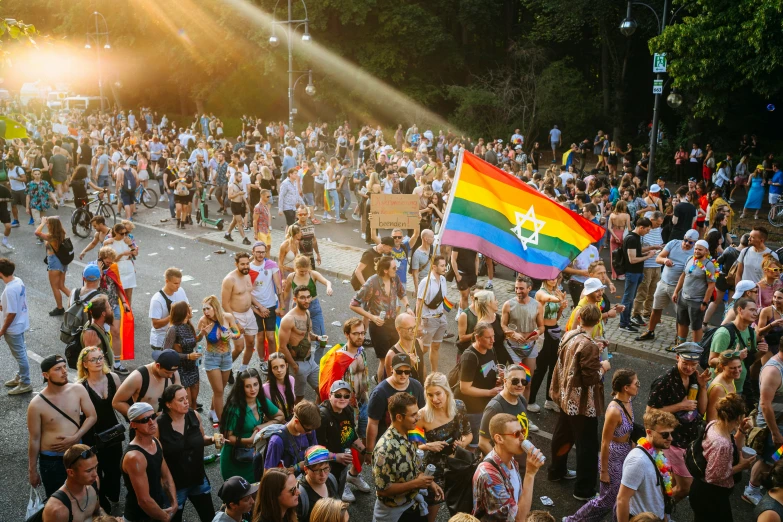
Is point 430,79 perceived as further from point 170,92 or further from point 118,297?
point 118,297

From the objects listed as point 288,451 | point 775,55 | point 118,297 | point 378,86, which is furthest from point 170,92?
point 288,451

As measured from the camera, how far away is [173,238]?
1741 centimetres

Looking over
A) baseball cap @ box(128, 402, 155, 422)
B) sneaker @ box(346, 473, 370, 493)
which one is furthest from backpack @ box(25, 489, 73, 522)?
sneaker @ box(346, 473, 370, 493)

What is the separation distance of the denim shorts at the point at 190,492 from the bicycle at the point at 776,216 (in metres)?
18.8

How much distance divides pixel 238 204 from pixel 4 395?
8.76 metres

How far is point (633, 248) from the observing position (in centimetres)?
1055

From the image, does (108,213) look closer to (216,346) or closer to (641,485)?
(216,346)

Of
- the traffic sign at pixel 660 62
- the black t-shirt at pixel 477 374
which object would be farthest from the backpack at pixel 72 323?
the traffic sign at pixel 660 62

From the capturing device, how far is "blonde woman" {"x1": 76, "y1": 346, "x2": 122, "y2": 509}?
6.02 m

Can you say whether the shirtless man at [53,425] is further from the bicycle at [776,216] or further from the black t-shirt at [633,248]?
the bicycle at [776,216]

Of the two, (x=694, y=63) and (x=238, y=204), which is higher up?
(x=694, y=63)

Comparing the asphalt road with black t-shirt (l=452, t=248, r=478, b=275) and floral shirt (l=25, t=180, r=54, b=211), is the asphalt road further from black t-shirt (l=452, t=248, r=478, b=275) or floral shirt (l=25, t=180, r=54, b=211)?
black t-shirt (l=452, t=248, r=478, b=275)

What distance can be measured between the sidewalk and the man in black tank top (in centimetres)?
722

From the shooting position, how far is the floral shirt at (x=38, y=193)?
17656mm
